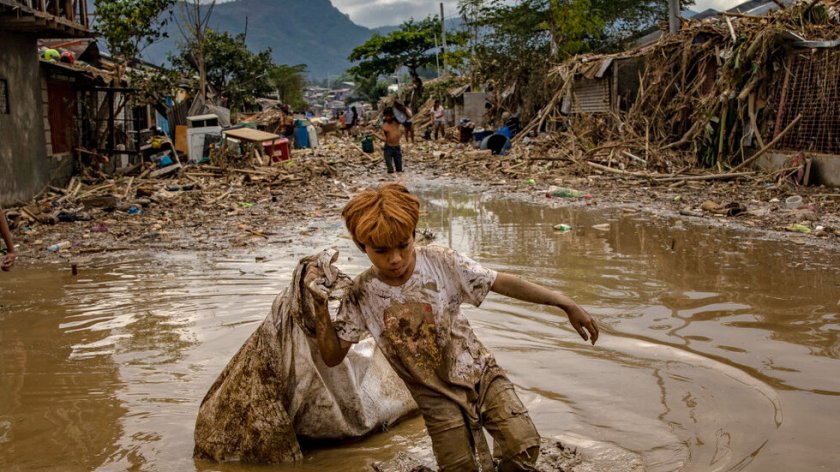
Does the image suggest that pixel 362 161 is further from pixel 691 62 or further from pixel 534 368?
pixel 534 368

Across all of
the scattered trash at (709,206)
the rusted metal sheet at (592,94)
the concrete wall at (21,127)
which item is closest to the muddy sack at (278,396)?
the scattered trash at (709,206)

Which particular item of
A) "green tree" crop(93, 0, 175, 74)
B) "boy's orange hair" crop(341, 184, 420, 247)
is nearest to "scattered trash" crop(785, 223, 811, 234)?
"boy's orange hair" crop(341, 184, 420, 247)

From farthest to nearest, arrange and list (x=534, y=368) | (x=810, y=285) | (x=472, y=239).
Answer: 1. (x=472, y=239)
2. (x=810, y=285)
3. (x=534, y=368)

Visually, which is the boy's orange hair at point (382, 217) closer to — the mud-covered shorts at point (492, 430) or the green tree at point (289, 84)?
the mud-covered shorts at point (492, 430)

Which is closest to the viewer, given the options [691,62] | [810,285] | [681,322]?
[681,322]

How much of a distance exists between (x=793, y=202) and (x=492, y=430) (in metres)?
7.95

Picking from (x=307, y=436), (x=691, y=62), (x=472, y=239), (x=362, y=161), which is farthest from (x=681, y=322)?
(x=362, y=161)

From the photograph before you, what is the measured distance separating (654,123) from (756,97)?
272 centimetres

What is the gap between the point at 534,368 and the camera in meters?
4.10

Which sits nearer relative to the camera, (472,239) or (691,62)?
(472,239)

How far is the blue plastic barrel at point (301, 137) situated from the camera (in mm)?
27312

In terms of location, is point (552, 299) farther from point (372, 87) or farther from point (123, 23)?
point (372, 87)

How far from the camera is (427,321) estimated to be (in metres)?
2.59

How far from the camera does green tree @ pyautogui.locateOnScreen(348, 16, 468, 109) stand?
54.6 meters
